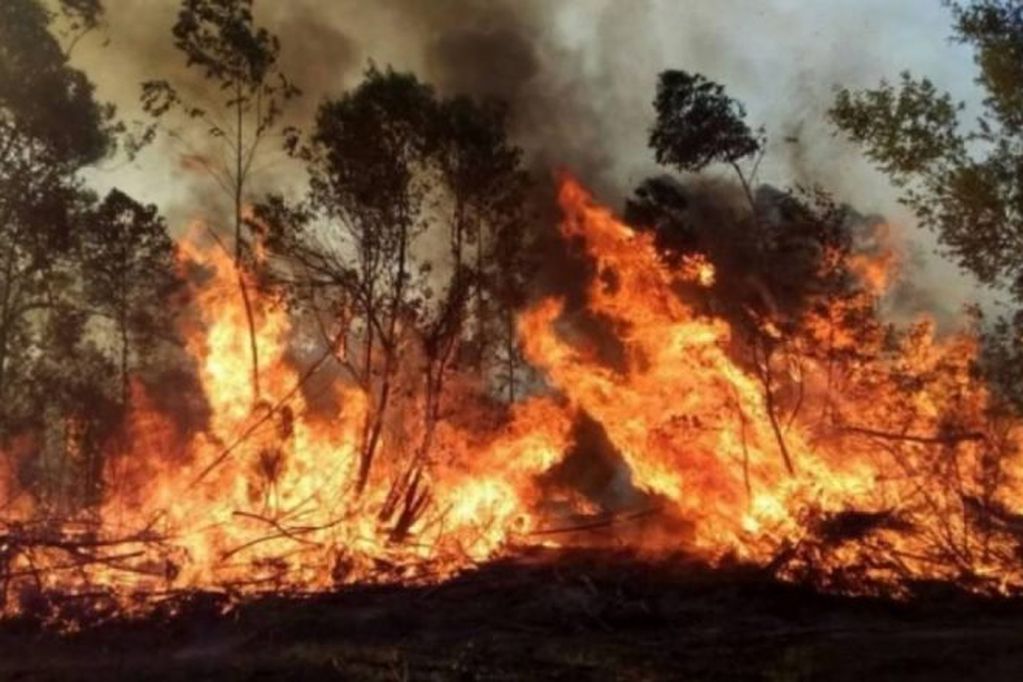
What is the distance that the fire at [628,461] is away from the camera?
18.2 m

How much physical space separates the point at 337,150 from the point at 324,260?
2.63m

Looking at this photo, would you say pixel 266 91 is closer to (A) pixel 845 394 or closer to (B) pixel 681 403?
(B) pixel 681 403

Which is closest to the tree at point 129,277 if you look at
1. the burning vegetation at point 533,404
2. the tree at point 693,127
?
the burning vegetation at point 533,404

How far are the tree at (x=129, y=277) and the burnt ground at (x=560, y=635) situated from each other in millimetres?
19113

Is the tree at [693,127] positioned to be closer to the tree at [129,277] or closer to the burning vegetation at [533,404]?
the burning vegetation at [533,404]

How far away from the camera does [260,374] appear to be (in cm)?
2475

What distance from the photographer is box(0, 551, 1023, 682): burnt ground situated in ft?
46.1

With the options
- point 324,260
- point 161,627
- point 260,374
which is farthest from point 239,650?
point 324,260

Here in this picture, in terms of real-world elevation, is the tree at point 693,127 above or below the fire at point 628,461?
above

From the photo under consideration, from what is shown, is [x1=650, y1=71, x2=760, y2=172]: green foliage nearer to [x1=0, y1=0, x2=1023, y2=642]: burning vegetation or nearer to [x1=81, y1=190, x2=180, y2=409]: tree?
[x1=0, y1=0, x2=1023, y2=642]: burning vegetation

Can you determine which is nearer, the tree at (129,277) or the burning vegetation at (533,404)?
the burning vegetation at (533,404)

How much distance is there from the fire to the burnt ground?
0.86 m

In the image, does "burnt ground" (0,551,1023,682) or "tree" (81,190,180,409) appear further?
"tree" (81,190,180,409)

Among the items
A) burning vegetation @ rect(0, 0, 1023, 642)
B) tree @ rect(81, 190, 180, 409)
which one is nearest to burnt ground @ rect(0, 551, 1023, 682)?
burning vegetation @ rect(0, 0, 1023, 642)
